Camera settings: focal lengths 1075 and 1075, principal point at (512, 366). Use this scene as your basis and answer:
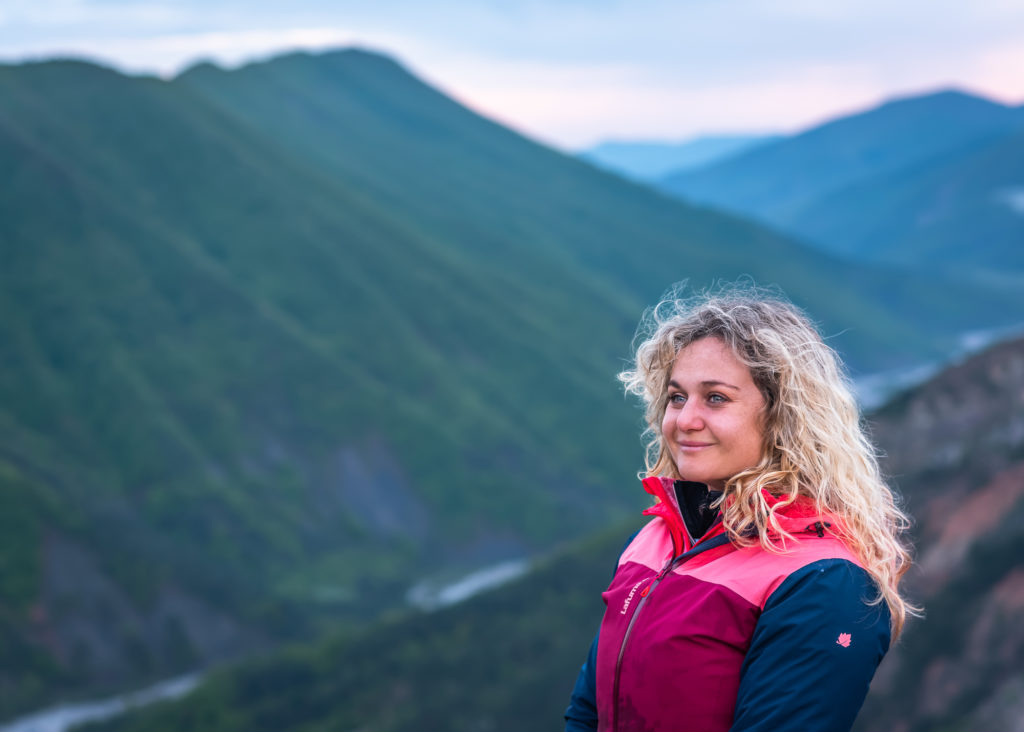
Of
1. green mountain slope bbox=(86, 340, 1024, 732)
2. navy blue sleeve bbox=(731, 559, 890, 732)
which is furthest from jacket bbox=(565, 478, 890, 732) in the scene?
green mountain slope bbox=(86, 340, 1024, 732)

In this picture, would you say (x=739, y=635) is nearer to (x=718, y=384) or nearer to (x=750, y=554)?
(x=750, y=554)

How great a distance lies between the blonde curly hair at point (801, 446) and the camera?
2748 millimetres

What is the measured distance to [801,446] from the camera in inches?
111

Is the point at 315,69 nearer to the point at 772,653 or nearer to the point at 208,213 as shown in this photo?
the point at 208,213

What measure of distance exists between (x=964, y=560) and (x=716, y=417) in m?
16.2

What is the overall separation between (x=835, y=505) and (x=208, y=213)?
6944 cm

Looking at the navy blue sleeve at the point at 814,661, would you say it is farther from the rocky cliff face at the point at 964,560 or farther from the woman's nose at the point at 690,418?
the rocky cliff face at the point at 964,560

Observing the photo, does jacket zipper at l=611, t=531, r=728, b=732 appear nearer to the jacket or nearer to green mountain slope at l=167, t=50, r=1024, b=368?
the jacket

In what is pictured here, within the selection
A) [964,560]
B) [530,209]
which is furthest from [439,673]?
[530,209]

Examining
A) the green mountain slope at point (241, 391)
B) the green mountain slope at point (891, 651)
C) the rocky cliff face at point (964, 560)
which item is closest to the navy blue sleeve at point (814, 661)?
the rocky cliff face at point (964, 560)

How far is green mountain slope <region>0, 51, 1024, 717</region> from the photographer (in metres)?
39.6

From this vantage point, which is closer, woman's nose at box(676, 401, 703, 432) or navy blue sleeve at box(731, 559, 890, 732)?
navy blue sleeve at box(731, 559, 890, 732)

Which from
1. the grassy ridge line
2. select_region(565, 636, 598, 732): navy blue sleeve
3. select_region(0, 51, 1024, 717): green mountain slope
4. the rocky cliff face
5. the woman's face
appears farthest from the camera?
select_region(0, 51, 1024, 717): green mountain slope

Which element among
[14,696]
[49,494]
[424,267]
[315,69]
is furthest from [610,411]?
[315,69]
